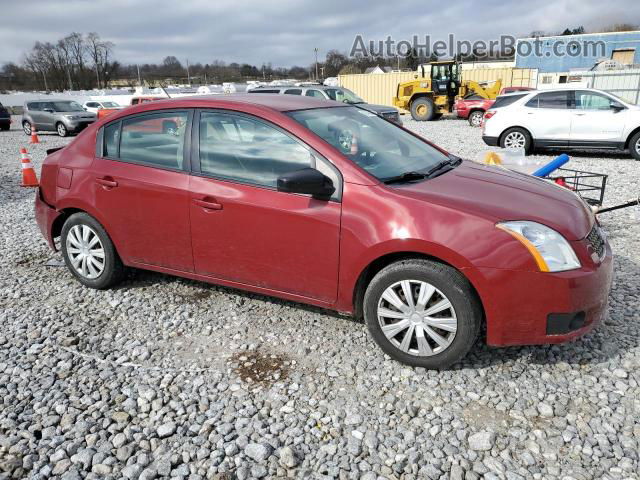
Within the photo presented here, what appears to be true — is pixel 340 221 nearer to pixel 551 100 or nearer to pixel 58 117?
pixel 551 100

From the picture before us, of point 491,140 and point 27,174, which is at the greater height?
point 491,140

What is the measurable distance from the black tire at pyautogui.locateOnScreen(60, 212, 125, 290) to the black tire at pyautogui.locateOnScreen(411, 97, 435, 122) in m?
22.6

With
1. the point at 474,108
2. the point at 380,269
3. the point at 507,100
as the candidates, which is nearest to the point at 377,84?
the point at 474,108

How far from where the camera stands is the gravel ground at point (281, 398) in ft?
8.02

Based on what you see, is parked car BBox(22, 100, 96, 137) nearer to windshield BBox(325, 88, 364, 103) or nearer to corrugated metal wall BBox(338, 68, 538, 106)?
windshield BBox(325, 88, 364, 103)

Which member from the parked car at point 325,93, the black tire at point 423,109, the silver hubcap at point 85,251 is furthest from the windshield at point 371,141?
the black tire at point 423,109

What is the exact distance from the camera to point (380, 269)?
3199mm

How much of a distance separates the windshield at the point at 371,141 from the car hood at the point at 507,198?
26 cm

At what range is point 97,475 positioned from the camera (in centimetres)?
240

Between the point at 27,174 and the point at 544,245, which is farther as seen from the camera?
the point at 27,174

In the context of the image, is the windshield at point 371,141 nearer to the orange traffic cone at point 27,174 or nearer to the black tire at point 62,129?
the orange traffic cone at point 27,174

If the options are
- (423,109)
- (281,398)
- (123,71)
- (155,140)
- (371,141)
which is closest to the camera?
(281,398)

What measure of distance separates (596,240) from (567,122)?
31.1 feet

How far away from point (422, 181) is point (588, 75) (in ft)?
87.4
